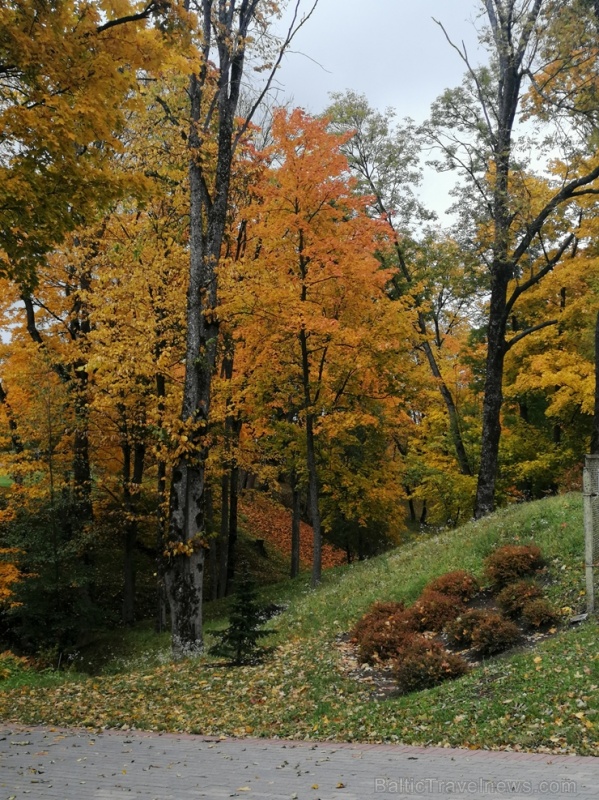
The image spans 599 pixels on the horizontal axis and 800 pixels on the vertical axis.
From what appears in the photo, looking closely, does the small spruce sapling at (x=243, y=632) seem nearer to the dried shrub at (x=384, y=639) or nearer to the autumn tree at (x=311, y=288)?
the dried shrub at (x=384, y=639)

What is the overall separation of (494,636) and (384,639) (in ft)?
6.03

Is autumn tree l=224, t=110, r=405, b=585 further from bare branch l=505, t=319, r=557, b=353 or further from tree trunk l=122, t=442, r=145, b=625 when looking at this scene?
tree trunk l=122, t=442, r=145, b=625

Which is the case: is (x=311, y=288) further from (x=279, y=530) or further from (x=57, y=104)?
(x=279, y=530)

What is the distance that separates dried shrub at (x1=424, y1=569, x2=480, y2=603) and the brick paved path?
516cm

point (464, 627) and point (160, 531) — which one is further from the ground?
point (160, 531)

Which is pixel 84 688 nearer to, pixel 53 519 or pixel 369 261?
pixel 53 519

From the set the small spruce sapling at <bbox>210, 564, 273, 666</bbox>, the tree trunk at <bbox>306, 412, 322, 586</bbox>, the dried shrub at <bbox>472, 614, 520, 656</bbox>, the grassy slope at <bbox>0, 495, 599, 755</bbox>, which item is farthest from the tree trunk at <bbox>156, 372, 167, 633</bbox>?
the dried shrub at <bbox>472, 614, 520, 656</bbox>

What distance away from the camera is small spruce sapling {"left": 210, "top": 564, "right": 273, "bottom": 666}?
1109cm

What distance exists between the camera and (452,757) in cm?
613

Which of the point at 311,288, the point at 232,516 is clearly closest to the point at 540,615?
the point at 311,288

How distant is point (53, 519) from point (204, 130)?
1042 centimetres

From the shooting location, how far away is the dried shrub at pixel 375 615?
11609 millimetres

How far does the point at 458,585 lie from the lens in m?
11.8

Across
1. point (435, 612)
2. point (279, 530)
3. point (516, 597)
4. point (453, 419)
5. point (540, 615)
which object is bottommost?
point (279, 530)
